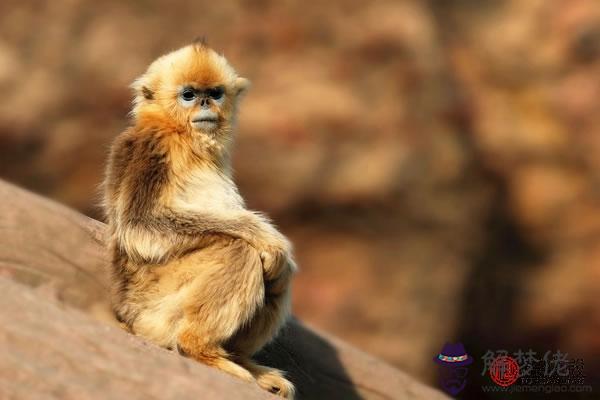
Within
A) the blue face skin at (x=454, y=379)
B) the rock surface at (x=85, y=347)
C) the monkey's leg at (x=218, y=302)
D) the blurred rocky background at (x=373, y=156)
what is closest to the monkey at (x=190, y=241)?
the monkey's leg at (x=218, y=302)

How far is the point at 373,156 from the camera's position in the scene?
10656mm

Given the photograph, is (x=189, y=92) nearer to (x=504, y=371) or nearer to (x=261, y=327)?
(x=261, y=327)

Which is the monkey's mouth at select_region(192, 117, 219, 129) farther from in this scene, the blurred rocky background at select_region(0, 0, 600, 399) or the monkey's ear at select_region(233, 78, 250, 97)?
the blurred rocky background at select_region(0, 0, 600, 399)

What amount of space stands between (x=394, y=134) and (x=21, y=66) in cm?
416

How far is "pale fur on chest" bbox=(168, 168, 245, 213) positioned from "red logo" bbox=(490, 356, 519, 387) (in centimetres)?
518

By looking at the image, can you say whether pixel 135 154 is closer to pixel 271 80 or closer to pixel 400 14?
pixel 271 80

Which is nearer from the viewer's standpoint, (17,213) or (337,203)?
(17,213)

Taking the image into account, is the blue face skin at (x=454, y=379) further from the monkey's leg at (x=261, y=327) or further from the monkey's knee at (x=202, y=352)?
the monkey's knee at (x=202, y=352)

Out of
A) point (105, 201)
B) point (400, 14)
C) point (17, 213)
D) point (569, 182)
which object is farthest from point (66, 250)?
point (569, 182)

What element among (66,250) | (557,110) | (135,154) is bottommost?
(66,250)

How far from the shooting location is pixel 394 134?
1073 centimetres

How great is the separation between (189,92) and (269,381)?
1.65 m

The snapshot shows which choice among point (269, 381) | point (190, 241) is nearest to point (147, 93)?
point (190, 241)

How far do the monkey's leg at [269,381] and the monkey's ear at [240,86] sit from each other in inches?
63.6
